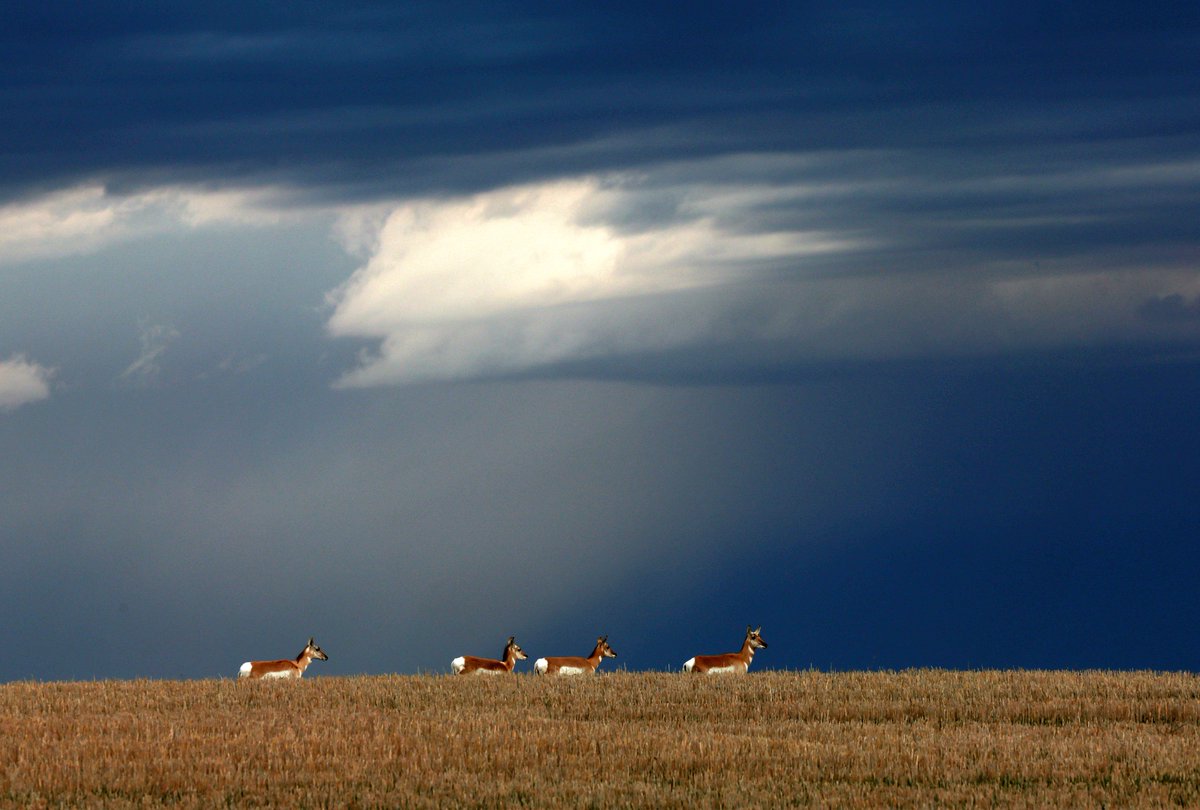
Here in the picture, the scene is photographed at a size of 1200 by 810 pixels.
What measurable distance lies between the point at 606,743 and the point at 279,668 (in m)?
15.6

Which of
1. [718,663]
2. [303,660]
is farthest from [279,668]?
[718,663]

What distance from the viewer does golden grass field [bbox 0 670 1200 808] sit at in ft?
58.9

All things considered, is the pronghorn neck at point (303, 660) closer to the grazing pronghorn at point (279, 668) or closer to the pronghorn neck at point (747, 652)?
the grazing pronghorn at point (279, 668)

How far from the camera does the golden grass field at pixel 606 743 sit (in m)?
18.0

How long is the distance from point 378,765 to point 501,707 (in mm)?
7737

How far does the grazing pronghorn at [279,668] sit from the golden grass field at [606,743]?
2.88 meters

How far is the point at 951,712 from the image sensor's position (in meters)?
26.2

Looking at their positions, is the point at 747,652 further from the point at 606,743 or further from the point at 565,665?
the point at 606,743

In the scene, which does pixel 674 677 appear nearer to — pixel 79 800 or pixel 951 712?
pixel 951 712

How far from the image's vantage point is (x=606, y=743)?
70.8 ft

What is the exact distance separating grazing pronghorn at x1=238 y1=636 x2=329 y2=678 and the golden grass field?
2884 millimetres

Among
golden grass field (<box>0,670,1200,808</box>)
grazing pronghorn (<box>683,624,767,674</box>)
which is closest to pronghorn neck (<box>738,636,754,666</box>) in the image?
grazing pronghorn (<box>683,624,767,674</box>)

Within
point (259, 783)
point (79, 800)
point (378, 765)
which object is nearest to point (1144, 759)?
point (378, 765)

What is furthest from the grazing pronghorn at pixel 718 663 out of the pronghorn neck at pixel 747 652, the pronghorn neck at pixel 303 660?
the pronghorn neck at pixel 303 660
